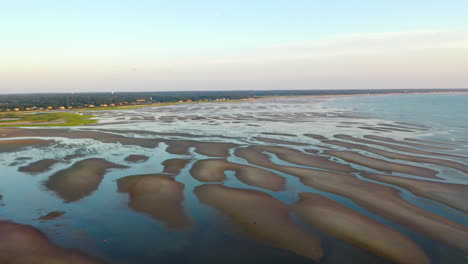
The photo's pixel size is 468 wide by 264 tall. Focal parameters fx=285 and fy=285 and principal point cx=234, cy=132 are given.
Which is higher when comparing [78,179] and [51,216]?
[78,179]

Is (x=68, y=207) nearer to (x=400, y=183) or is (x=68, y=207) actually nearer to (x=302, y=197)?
(x=302, y=197)

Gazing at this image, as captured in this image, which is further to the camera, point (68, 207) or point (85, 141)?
point (85, 141)

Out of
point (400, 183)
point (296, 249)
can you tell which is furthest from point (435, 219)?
point (296, 249)

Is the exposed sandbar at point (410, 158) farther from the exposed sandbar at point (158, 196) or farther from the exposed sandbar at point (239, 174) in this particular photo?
the exposed sandbar at point (158, 196)

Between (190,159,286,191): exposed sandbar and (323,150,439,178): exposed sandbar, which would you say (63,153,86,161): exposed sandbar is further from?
(323,150,439,178): exposed sandbar

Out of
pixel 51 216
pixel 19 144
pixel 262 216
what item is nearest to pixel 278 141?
pixel 262 216

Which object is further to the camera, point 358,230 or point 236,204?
point 236,204

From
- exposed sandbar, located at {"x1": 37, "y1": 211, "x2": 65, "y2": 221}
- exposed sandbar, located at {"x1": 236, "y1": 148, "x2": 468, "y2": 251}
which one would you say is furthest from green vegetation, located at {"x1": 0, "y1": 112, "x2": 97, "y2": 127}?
exposed sandbar, located at {"x1": 236, "y1": 148, "x2": 468, "y2": 251}

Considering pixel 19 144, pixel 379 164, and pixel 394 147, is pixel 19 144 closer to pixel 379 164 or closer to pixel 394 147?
pixel 379 164
